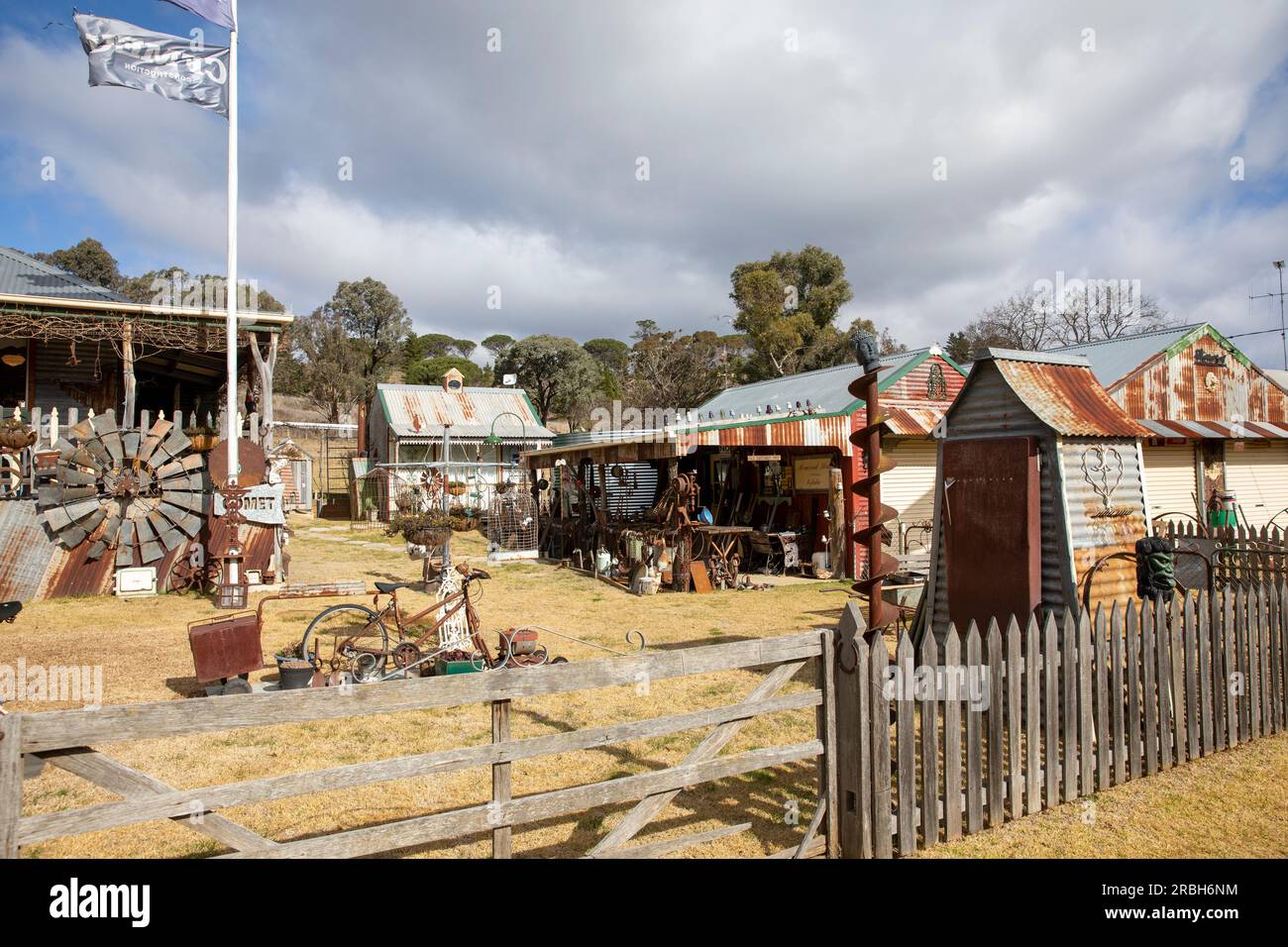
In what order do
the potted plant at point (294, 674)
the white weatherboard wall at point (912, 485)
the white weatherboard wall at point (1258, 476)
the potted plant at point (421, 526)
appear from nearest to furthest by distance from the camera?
the potted plant at point (294, 674)
the white weatherboard wall at point (912, 485)
the potted plant at point (421, 526)
the white weatherboard wall at point (1258, 476)

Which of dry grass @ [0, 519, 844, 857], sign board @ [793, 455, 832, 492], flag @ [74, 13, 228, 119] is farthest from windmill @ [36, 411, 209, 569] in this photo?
sign board @ [793, 455, 832, 492]

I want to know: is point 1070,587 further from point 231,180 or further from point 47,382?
point 47,382

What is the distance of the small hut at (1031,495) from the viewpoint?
20.3 ft

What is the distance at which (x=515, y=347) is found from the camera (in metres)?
51.7

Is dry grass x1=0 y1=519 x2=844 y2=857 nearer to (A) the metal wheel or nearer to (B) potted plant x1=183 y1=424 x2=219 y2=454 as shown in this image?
(A) the metal wheel

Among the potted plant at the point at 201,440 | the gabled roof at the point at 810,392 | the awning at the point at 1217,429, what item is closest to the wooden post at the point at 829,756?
the gabled roof at the point at 810,392

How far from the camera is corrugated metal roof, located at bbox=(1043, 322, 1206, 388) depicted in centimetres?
1845

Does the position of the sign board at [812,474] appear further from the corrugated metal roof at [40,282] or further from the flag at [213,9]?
the corrugated metal roof at [40,282]

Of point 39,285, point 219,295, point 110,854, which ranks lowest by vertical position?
point 110,854

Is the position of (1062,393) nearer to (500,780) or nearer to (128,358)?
(500,780)
